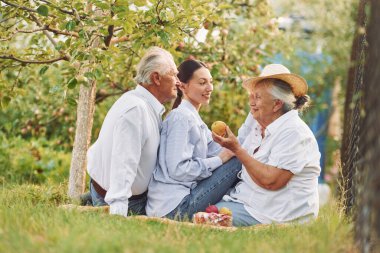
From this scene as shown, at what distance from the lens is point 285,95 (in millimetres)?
4844

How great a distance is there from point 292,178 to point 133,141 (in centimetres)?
114

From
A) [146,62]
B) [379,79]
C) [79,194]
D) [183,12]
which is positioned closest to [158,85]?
[146,62]

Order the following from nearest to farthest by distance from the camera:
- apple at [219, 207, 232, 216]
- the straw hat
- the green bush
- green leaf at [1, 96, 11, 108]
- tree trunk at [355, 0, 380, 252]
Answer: tree trunk at [355, 0, 380, 252] → apple at [219, 207, 232, 216] → the straw hat → green leaf at [1, 96, 11, 108] → the green bush

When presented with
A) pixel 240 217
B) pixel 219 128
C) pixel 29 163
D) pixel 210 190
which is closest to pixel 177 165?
pixel 210 190

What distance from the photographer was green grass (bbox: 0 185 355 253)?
9.95ft

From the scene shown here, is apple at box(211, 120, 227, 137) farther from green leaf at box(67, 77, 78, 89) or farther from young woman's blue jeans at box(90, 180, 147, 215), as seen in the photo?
green leaf at box(67, 77, 78, 89)

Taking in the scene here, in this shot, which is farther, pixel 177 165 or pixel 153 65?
pixel 153 65

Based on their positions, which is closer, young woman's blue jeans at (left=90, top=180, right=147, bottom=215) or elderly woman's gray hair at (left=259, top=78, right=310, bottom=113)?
elderly woman's gray hair at (left=259, top=78, right=310, bottom=113)

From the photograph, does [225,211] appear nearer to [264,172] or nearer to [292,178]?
[264,172]

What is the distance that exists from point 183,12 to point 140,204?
60.5 inches

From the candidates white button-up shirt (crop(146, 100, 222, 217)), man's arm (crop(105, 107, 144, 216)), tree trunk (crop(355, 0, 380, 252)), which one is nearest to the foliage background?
man's arm (crop(105, 107, 144, 216))

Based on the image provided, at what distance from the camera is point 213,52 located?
6855 mm

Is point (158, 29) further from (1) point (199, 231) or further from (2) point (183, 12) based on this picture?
(1) point (199, 231)

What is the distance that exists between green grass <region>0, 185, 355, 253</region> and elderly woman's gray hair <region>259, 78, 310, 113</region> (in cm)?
97
